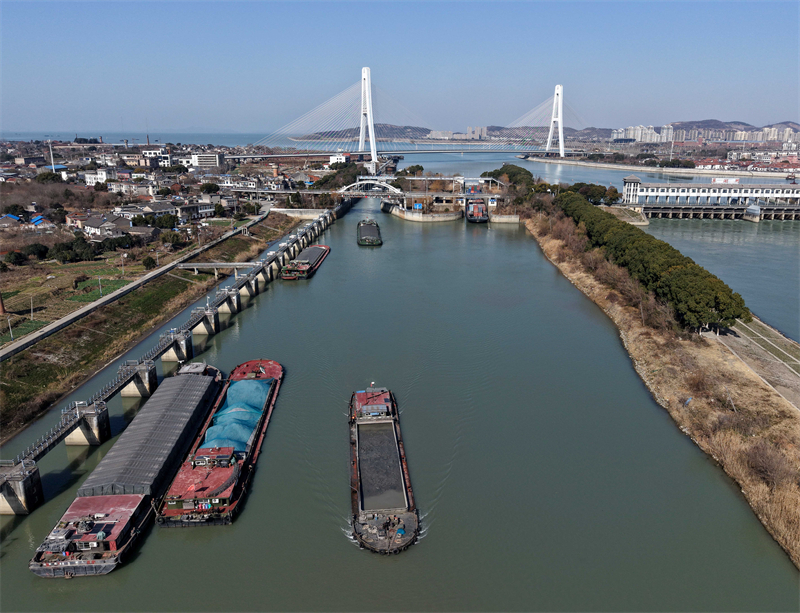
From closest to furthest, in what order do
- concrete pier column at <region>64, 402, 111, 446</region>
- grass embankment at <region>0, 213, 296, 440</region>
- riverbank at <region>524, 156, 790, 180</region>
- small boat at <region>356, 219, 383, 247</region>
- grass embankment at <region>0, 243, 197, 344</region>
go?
concrete pier column at <region>64, 402, 111, 446</region> < grass embankment at <region>0, 213, 296, 440</region> < grass embankment at <region>0, 243, 197, 344</region> < small boat at <region>356, 219, 383, 247</region> < riverbank at <region>524, 156, 790, 180</region>

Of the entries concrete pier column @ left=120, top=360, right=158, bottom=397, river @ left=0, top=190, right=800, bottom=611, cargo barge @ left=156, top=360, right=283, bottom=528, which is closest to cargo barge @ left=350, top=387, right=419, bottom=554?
river @ left=0, top=190, right=800, bottom=611

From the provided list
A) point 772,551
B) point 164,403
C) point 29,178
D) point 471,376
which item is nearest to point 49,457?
point 164,403

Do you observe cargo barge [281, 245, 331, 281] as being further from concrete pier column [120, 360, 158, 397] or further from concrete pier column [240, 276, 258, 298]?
concrete pier column [120, 360, 158, 397]

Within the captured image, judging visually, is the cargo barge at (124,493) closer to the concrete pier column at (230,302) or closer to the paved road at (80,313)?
the paved road at (80,313)

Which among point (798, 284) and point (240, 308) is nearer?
point (240, 308)

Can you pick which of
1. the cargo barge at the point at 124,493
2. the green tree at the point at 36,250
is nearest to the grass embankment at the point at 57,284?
the green tree at the point at 36,250

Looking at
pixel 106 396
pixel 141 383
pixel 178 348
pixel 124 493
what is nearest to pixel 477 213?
pixel 178 348

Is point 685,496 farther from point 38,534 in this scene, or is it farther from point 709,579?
point 38,534
